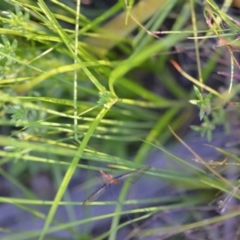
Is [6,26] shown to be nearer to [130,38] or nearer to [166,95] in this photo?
[130,38]

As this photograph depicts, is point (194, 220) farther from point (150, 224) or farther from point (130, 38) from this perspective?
point (130, 38)

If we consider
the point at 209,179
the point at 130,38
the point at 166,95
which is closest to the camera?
the point at 209,179

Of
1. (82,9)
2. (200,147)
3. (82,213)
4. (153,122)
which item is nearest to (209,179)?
(200,147)

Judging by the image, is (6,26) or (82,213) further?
(82,213)

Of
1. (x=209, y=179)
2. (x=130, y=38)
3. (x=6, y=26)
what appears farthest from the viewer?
(x=130, y=38)

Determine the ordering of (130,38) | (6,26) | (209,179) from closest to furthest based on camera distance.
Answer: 1. (6,26)
2. (209,179)
3. (130,38)

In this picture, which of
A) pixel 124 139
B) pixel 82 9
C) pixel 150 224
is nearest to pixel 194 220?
pixel 150 224

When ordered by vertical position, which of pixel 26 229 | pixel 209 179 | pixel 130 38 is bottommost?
pixel 26 229

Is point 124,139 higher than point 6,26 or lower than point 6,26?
lower

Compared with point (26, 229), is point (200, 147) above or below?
above
